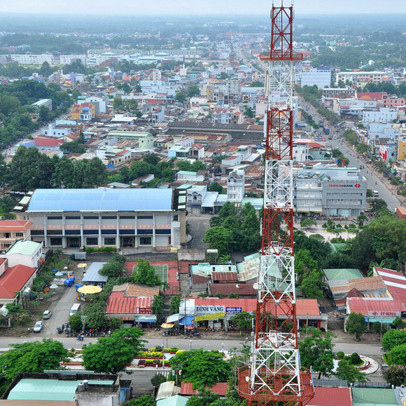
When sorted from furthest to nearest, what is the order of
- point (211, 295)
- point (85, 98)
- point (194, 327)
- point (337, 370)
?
point (85, 98) → point (211, 295) → point (194, 327) → point (337, 370)

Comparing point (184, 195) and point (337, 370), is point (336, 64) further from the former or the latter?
point (337, 370)

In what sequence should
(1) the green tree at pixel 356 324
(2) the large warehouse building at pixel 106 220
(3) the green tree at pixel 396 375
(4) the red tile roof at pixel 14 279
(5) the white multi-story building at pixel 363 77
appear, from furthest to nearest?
(5) the white multi-story building at pixel 363 77 → (2) the large warehouse building at pixel 106 220 → (4) the red tile roof at pixel 14 279 → (1) the green tree at pixel 356 324 → (3) the green tree at pixel 396 375

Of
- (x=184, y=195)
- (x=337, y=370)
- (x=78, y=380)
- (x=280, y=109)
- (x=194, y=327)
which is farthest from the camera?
(x=184, y=195)

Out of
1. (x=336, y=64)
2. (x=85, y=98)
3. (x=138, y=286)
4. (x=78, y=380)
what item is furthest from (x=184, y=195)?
(x=336, y=64)

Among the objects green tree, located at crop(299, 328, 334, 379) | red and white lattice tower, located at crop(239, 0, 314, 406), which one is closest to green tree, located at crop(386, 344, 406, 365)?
green tree, located at crop(299, 328, 334, 379)

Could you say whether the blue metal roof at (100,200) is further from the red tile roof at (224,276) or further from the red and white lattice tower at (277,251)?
the red and white lattice tower at (277,251)

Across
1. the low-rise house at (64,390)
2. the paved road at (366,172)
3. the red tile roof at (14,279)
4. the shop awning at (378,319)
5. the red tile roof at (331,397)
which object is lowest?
the paved road at (366,172)

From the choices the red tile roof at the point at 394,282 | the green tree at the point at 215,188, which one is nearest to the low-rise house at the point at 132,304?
the red tile roof at the point at 394,282
